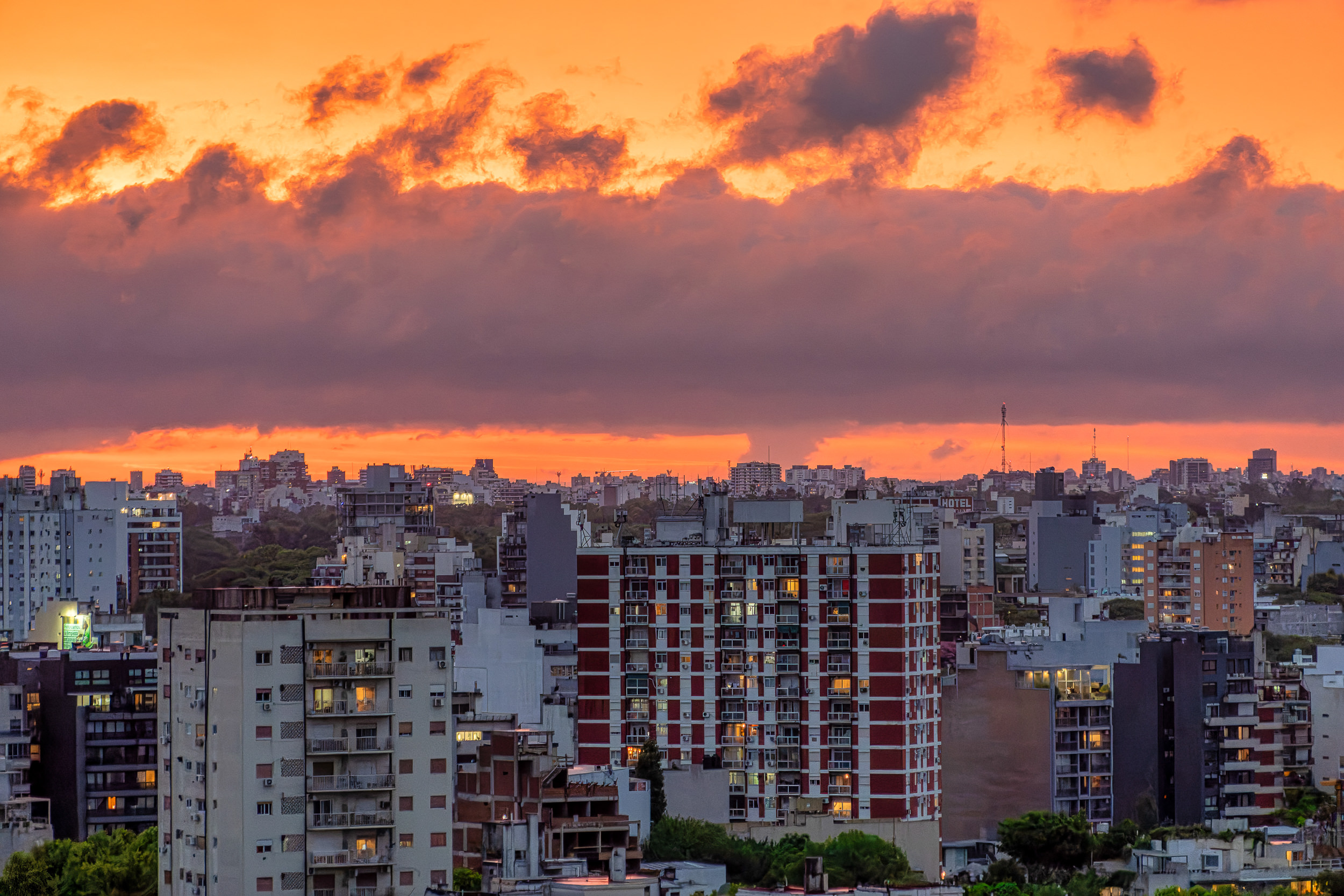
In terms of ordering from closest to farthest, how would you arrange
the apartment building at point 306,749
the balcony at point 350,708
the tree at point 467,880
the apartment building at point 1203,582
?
the apartment building at point 306,749 → the balcony at point 350,708 → the tree at point 467,880 → the apartment building at point 1203,582

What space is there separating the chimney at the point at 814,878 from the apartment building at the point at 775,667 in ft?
50.9

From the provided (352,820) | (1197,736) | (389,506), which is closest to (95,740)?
(352,820)

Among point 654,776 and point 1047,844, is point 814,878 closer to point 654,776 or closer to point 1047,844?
point 654,776

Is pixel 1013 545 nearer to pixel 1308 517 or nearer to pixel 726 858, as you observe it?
pixel 1308 517

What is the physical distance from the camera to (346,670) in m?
40.7

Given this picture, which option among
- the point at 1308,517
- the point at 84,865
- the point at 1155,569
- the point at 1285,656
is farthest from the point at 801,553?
the point at 1308,517

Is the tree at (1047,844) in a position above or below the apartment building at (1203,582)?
below

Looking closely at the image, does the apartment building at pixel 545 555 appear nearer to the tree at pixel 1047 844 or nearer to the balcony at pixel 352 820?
the tree at pixel 1047 844

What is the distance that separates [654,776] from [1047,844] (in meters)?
9.14

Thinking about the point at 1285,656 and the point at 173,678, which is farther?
the point at 1285,656

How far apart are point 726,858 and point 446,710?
10.2 metres

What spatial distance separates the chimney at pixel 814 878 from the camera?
124ft

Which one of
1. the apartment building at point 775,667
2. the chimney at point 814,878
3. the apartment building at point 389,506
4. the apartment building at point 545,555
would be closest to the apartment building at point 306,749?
the chimney at point 814,878

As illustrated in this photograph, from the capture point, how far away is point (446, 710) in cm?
4122
